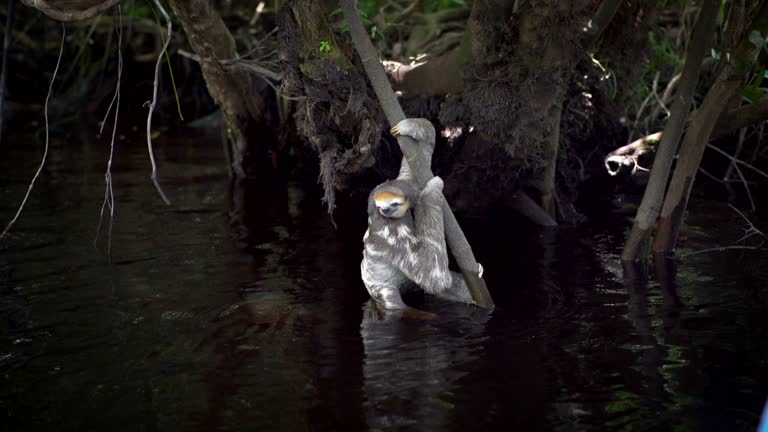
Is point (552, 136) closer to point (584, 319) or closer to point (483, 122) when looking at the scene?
point (483, 122)

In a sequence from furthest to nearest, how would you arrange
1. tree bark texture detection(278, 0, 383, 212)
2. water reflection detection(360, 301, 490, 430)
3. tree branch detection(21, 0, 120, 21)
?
tree bark texture detection(278, 0, 383, 212), tree branch detection(21, 0, 120, 21), water reflection detection(360, 301, 490, 430)

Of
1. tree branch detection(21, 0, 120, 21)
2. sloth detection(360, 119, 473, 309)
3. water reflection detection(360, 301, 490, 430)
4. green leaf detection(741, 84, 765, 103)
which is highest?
tree branch detection(21, 0, 120, 21)

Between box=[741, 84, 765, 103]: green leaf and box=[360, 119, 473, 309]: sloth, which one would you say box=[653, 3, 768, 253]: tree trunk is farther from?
box=[360, 119, 473, 309]: sloth

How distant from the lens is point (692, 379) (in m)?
4.61

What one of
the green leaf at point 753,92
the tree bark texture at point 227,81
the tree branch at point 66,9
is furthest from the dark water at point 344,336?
the tree branch at point 66,9

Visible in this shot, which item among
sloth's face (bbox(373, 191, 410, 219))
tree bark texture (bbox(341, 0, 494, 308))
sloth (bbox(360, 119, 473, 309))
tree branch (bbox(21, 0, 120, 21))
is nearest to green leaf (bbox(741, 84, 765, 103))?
sloth (bbox(360, 119, 473, 309))

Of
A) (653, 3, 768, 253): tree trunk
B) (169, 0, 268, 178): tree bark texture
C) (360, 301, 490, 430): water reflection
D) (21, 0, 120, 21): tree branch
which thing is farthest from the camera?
(169, 0, 268, 178): tree bark texture

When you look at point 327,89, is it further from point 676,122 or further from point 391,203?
point 676,122

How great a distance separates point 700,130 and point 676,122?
0.61ft

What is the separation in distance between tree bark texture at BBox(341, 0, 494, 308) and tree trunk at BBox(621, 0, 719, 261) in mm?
1903

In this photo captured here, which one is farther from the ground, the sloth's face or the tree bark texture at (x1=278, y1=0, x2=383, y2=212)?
the tree bark texture at (x1=278, y1=0, x2=383, y2=212)

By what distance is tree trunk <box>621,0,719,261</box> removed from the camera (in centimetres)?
641

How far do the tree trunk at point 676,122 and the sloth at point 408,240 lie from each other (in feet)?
5.61

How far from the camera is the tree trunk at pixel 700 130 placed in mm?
6035
